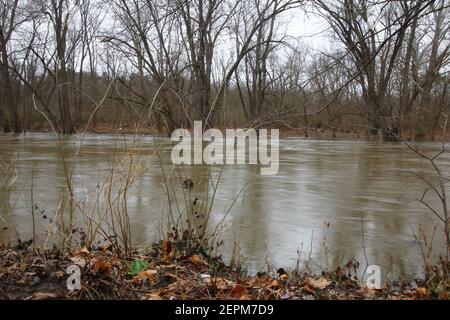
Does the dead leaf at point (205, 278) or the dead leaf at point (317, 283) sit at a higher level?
the dead leaf at point (205, 278)

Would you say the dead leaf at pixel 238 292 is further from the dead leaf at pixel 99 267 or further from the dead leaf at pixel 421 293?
the dead leaf at pixel 421 293

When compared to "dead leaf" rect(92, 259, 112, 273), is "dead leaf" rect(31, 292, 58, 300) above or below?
below

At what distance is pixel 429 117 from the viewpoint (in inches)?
856

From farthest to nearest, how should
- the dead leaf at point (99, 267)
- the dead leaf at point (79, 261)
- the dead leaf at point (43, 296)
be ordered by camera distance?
1. the dead leaf at point (79, 261)
2. the dead leaf at point (99, 267)
3. the dead leaf at point (43, 296)

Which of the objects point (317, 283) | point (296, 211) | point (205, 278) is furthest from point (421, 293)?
point (296, 211)

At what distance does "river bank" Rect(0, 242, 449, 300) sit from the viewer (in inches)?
106

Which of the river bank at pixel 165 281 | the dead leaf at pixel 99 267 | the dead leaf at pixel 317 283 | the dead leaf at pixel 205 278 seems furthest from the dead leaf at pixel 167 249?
the dead leaf at pixel 317 283

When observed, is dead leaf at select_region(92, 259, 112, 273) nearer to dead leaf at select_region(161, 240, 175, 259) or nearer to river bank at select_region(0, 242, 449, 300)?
river bank at select_region(0, 242, 449, 300)

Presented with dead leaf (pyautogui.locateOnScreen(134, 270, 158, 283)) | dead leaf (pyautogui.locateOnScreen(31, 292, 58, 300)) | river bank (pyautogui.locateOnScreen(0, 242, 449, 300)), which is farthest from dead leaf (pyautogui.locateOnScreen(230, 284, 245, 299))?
dead leaf (pyautogui.locateOnScreen(31, 292, 58, 300))

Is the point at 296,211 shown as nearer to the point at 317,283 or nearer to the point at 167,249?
the point at 167,249

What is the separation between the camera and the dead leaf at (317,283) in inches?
119
